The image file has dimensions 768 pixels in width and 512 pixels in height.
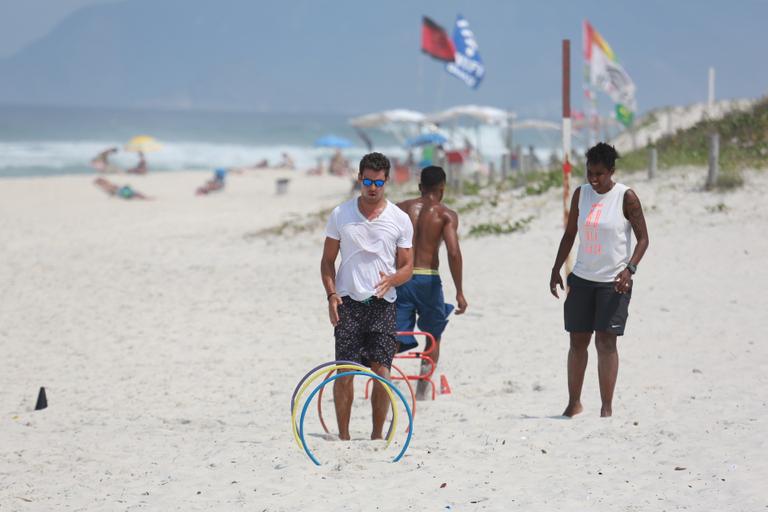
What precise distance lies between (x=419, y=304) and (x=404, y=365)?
1.62 metres

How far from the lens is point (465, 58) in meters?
22.9

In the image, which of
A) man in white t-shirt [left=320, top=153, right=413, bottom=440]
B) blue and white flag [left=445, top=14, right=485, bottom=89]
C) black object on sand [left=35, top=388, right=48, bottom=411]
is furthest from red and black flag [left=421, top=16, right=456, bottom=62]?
man in white t-shirt [left=320, top=153, right=413, bottom=440]

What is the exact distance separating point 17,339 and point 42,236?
9028mm

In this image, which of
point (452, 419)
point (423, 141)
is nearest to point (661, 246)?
point (452, 419)

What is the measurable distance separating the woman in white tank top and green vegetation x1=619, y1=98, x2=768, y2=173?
9033mm

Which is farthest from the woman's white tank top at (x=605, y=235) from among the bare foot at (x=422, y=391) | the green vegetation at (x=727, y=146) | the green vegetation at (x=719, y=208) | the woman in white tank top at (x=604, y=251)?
the green vegetation at (x=727, y=146)

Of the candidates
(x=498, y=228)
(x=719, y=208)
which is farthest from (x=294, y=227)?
(x=719, y=208)

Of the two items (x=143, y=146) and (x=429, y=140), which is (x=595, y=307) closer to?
(x=429, y=140)

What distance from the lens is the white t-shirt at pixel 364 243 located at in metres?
5.26

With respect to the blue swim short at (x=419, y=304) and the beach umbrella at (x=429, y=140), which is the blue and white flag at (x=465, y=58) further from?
the blue swim short at (x=419, y=304)

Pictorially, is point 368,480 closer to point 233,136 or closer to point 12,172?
point 12,172

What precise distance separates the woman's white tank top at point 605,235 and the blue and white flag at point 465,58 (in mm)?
17090

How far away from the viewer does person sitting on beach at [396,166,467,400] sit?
657 cm

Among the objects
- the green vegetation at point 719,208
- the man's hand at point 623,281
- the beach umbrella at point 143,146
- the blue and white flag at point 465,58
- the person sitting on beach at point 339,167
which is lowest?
the man's hand at point 623,281
